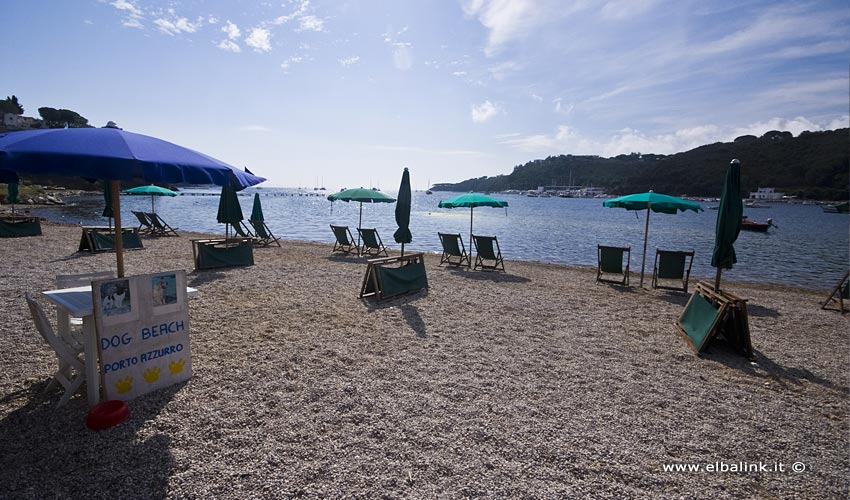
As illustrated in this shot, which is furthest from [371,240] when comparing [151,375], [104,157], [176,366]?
[104,157]

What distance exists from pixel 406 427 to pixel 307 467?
81 cm

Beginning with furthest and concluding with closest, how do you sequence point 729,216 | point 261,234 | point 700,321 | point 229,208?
point 261,234, point 229,208, point 729,216, point 700,321

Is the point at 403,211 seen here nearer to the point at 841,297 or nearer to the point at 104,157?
the point at 104,157

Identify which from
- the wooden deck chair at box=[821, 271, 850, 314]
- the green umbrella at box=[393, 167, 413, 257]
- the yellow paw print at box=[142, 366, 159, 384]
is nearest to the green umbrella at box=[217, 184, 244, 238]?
the green umbrella at box=[393, 167, 413, 257]

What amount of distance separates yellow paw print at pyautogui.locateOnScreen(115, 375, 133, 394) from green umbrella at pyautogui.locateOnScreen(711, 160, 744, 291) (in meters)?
6.89

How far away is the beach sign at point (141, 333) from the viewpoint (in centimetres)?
317

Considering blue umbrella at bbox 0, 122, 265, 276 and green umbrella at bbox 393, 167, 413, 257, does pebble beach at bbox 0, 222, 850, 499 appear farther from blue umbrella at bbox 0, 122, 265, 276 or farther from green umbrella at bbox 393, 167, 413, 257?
green umbrella at bbox 393, 167, 413, 257

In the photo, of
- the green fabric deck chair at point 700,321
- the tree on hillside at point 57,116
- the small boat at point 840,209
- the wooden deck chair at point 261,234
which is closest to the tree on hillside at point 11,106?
the tree on hillside at point 57,116

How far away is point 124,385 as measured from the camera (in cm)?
335

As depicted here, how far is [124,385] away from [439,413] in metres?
2.63

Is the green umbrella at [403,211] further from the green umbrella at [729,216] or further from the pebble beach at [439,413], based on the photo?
the green umbrella at [729,216]

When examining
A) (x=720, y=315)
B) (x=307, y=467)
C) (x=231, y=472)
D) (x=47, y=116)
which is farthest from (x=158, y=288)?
(x=47, y=116)

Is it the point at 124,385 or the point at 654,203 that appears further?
the point at 654,203

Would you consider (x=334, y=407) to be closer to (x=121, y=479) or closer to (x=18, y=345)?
(x=121, y=479)
